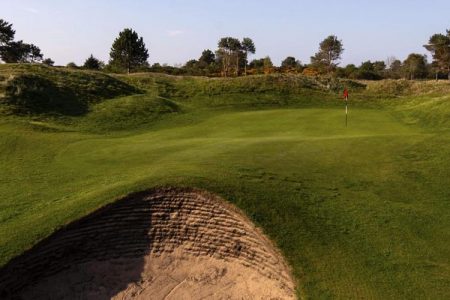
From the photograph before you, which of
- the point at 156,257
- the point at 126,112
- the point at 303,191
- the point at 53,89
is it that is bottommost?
the point at 156,257

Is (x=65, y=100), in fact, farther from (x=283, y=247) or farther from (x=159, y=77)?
(x=283, y=247)

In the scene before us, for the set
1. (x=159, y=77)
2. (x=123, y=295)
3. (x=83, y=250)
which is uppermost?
(x=159, y=77)

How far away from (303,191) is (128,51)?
60124 mm

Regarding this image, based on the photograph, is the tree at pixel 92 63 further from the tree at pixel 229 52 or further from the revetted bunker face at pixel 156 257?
the revetted bunker face at pixel 156 257

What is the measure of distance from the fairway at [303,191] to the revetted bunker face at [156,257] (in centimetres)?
42

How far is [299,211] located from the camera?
1341cm

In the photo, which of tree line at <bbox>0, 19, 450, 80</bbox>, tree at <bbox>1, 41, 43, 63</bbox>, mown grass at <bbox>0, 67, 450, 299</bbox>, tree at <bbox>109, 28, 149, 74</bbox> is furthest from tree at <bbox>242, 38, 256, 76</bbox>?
mown grass at <bbox>0, 67, 450, 299</bbox>

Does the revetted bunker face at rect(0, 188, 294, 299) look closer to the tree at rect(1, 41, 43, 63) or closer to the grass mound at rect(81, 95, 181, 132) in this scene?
the grass mound at rect(81, 95, 181, 132)

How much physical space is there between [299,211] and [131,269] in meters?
4.89

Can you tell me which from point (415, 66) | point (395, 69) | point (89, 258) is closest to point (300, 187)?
point (89, 258)

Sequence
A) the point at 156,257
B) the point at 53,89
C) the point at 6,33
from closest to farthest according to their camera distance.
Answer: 1. the point at 156,257
2. the point at 53,89
3. the point at 6,33

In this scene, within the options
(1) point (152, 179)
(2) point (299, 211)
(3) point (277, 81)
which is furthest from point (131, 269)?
(3) point (277, 81)

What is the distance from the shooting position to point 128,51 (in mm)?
70188

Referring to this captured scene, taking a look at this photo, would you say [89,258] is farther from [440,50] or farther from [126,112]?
[440,50]
